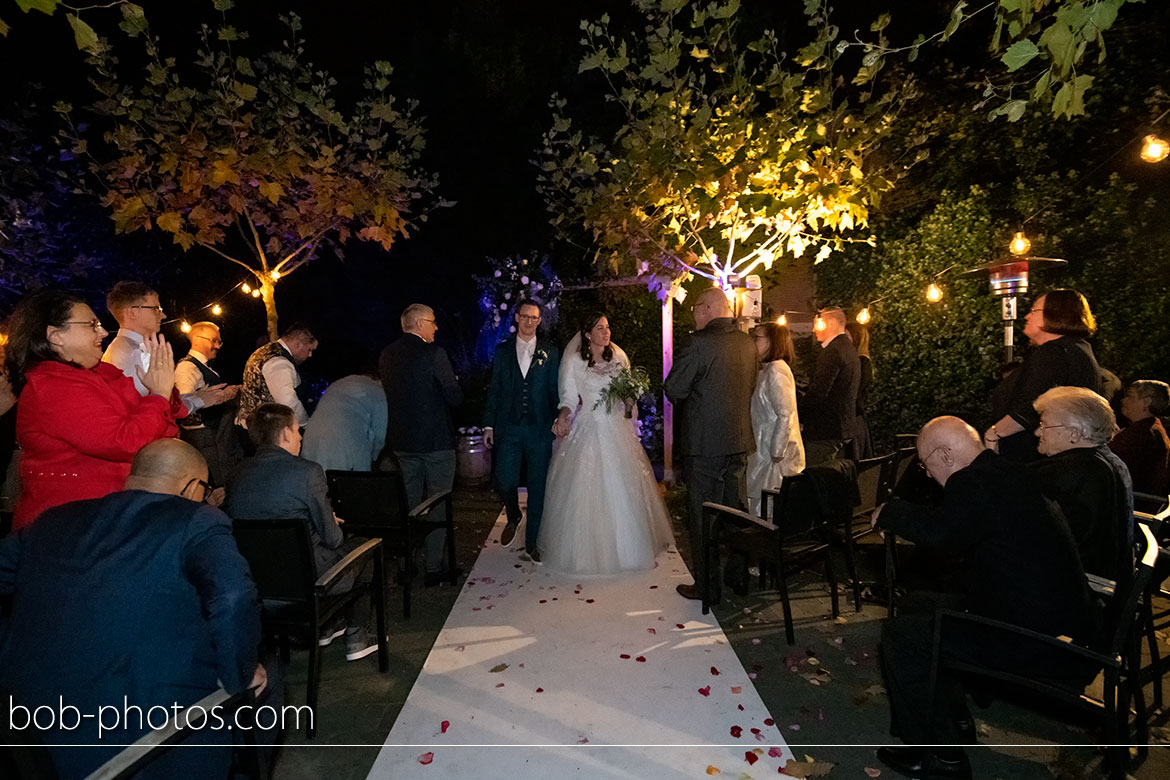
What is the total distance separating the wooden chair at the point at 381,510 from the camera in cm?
422

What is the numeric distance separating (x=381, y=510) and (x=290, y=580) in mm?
1220

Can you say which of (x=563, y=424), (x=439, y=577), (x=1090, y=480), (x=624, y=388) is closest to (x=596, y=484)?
(x=563, y=424)

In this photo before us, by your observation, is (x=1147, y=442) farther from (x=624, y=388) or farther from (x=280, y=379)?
(x=280, y=379)

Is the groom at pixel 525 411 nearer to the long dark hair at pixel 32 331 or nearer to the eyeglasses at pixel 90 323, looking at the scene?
the eyeglasses at pixel 90 323

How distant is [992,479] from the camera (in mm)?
2678

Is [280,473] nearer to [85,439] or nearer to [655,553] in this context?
[85,439]

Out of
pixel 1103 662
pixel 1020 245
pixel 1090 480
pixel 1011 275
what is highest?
pixel 1020 245

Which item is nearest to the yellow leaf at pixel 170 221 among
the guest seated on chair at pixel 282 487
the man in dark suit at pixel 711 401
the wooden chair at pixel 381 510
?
the wooden chair at pixel 381 510

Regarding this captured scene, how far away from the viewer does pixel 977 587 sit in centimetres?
275

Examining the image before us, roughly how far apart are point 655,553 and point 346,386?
9.11 feet

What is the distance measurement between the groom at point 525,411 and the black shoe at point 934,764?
330 centimetres

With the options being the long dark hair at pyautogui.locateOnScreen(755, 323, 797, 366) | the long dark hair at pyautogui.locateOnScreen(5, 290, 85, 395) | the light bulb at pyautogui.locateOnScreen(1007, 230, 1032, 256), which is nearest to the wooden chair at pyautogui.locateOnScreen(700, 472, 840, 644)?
the long dark hair at pyautogui.locateOnScreen(755, 323, 797, 366)

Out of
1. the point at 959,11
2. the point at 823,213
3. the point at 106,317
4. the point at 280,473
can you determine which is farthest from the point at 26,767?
the point at 106,317

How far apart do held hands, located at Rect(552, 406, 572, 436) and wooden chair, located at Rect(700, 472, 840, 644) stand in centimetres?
145
